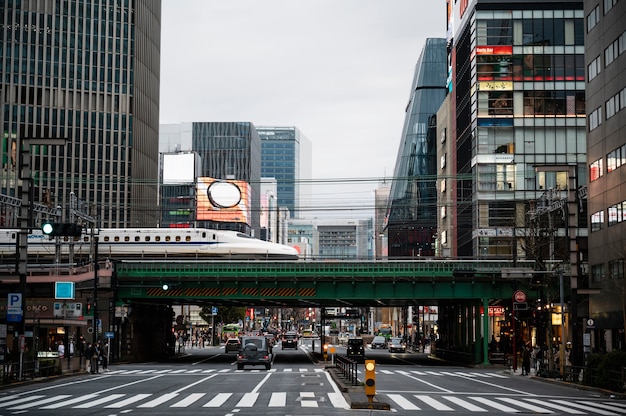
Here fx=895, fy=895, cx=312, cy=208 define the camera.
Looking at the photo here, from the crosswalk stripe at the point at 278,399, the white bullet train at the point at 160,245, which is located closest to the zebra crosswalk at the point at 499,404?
the crosswalk stripe at the point at 278,399

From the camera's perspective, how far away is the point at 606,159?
59.1 m

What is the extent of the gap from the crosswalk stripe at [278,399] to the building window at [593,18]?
40674mm

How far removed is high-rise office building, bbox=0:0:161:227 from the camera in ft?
460

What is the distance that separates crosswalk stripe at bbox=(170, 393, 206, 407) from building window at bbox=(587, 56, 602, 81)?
133 ft

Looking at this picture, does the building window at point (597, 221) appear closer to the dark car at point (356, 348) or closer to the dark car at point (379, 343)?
the dark car at point (356, 348)

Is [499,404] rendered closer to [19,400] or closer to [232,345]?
[19,400]

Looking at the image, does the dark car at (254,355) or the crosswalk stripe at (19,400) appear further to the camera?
the dark car at (254,355)

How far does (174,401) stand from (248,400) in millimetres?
2397

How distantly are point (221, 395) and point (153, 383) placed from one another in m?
8.84

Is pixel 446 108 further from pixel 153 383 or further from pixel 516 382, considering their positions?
pixel 153 383

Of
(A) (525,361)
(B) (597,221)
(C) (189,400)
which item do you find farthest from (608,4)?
(C) (189,400)

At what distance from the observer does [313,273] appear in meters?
65.1

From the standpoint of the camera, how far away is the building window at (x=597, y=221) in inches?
2384

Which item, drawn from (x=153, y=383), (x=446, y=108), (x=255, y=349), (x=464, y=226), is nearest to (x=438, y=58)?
(x=446, y=108)
